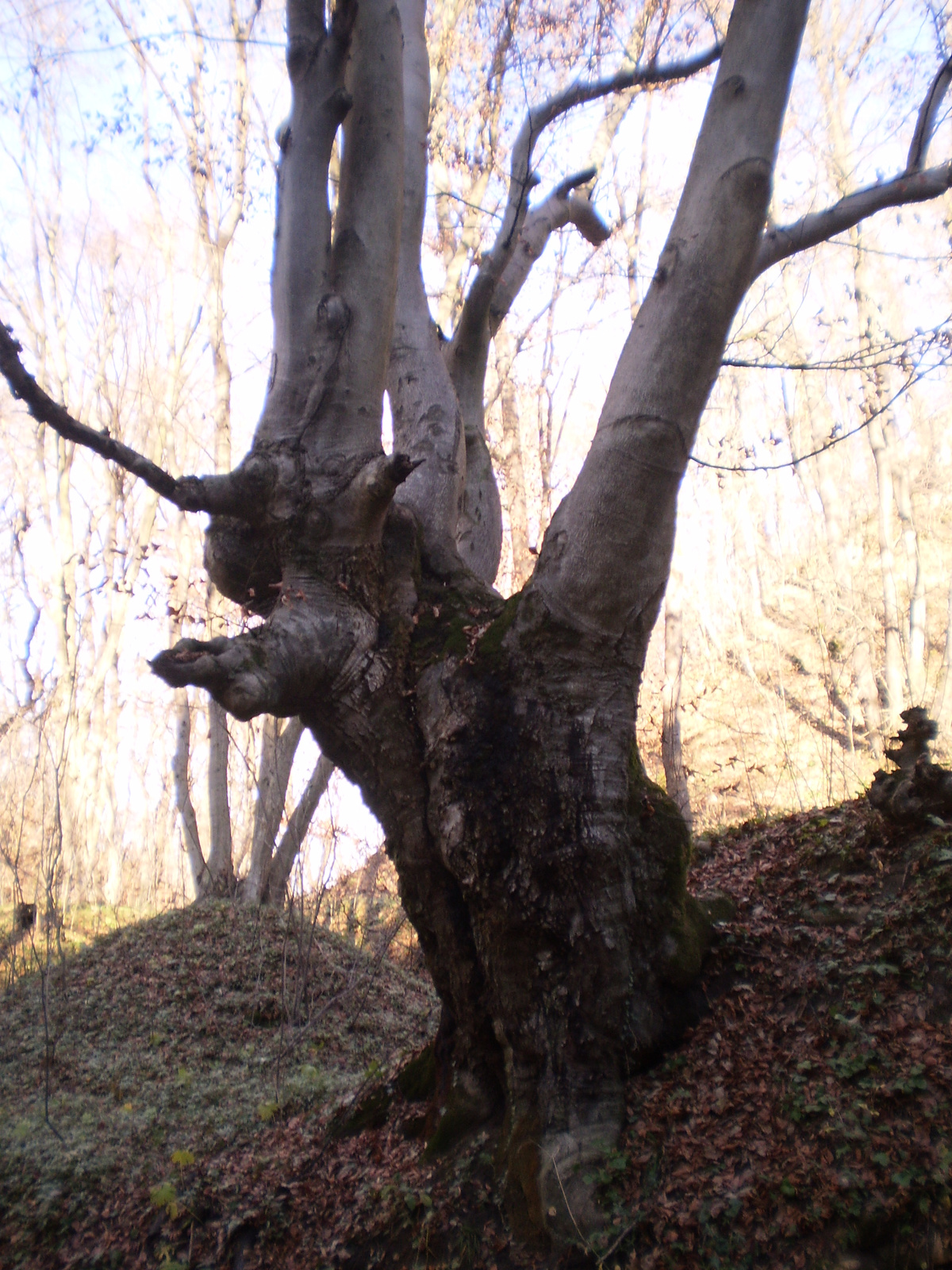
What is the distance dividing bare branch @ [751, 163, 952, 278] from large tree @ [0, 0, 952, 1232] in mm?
11

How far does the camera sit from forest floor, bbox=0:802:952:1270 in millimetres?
2051

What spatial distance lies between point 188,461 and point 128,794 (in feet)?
30.9

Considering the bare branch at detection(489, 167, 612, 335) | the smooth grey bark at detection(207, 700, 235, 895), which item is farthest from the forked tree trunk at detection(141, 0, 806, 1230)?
the smooth grey bark at detection(207, 700, 235, 895)

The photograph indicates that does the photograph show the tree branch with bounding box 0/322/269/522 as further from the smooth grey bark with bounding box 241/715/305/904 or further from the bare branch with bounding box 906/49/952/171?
the smooth grey bark with bounding box 241/715/305/904

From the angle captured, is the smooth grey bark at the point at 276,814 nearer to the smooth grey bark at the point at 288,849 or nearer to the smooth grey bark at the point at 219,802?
the smooth grey bark at the point at 288,849

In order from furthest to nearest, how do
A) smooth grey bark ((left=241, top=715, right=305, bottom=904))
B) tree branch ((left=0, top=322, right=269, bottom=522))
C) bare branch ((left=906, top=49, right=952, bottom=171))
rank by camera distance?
smooth grey bark ((left=241, top=715, right=305, bottom=904)), bare branch ((left=906, top=49, right=952, bottom=171)), tree branch ((left=0, top=322, right=269, bottom=522))

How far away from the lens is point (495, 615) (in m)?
3.32

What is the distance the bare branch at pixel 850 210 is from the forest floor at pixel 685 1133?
8.12ft

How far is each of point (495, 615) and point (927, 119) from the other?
2806mm

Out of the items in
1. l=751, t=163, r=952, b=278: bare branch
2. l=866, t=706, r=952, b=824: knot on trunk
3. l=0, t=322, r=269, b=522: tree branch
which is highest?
l=751, t=163, r=952, b=278: bare branch

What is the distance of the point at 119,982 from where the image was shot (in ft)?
18.7

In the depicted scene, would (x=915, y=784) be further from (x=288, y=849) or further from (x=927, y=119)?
(x=288, y=849)

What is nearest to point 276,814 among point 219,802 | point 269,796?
point 269,796

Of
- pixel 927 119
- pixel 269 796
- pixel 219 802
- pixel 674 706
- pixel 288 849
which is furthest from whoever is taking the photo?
pixel 674 706
